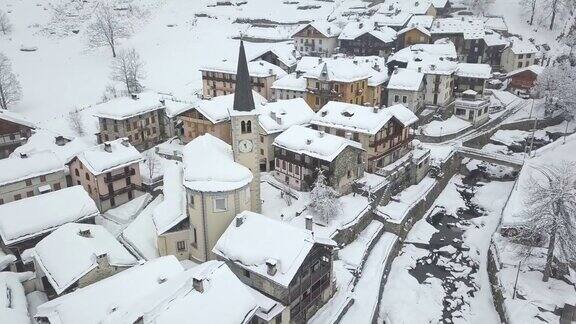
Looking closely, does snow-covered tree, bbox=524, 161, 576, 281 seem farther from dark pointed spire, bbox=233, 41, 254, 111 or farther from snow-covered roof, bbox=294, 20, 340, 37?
snow-covered roof, bbox=294, 20, 340, 37

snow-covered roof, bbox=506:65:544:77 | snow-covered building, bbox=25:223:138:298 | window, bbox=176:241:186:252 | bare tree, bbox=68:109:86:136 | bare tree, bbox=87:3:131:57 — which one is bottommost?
window, bbox=176:241:186:252

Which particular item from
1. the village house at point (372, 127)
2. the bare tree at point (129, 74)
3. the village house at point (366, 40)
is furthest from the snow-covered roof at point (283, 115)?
the village house at point (366, 40)

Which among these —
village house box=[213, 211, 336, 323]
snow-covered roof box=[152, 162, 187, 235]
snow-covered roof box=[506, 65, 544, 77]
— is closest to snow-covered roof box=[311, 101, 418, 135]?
snow-covered roof box=[152, 162, 187, 235]

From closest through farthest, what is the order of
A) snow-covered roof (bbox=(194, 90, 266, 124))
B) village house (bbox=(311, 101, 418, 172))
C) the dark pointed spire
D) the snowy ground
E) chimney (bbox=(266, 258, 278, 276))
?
chimney (bbox=(266, 258, 278, 276)) → the dark pointed spire → the snowy ground → village house (bbox=(311, 101, 418, 172)) → snow-covered roof (bbox=(194, 90, 266, 124))

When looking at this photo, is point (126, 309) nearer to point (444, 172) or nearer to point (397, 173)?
point (397, 173)

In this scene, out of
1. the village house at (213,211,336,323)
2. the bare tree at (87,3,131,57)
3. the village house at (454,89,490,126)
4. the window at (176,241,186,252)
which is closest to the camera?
the village house at (213,211,336,323)
